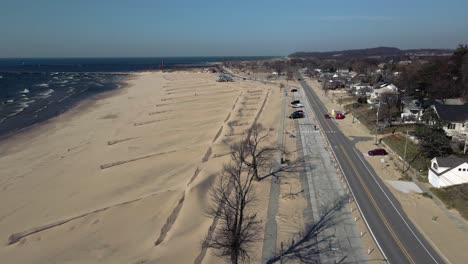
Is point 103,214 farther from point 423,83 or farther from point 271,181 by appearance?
point 423,83

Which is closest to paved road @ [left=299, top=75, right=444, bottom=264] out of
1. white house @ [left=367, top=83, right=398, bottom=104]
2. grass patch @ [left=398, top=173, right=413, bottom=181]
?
grass patch @ [left=398, top=173, right=413, bottom=181]

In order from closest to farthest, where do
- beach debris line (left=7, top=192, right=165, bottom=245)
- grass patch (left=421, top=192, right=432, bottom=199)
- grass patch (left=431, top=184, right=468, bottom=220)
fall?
beach debris line (left=7, top=192, right=165, bottom=245)
grass patch (left=431, top=184, right=468, bottom=220)
grass patch (left=421, top=192, right=432, bottom=199)

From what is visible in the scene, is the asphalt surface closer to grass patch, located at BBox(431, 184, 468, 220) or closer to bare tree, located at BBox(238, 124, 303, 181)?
bare tree, located at BBox(238, 124, 303, 181)

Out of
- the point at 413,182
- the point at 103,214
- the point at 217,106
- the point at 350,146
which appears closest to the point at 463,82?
the point at 350,146

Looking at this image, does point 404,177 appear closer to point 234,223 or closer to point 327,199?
point 327,199

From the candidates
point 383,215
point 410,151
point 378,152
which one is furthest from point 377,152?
point 383,215

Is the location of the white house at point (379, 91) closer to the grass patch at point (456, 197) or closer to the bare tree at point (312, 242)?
the grass patch at point (456, 197)
